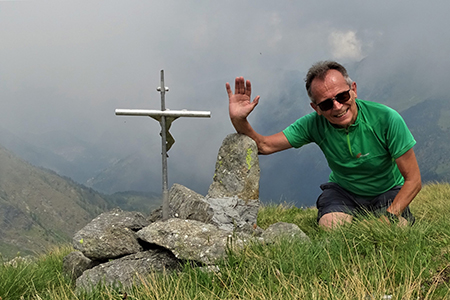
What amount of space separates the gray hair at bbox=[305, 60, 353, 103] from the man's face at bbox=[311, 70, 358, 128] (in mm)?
67

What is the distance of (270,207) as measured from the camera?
32.1ft

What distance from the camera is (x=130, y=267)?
494cm

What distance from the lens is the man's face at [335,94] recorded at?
543cm

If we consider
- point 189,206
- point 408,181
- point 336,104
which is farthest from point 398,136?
point 189,206

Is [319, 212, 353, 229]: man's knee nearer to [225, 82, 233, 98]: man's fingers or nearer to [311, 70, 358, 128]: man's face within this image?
[311, 70, 358, 128]: man's face

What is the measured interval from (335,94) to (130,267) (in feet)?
12.2

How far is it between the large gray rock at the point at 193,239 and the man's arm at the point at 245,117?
169 centimetres

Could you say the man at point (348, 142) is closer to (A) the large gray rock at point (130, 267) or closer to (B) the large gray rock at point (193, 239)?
(B) the large gray rock at point (193, 239)

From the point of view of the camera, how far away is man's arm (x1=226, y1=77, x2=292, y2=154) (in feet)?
19.3

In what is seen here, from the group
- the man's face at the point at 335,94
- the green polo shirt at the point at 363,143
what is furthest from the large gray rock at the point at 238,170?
the man's face at the point at 335,94

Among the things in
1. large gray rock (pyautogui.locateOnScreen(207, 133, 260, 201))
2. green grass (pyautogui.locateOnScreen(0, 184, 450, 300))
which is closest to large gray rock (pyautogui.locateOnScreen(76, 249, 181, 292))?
green grass (pyautogui.locateOnScreen(0, 184, 450, 300))

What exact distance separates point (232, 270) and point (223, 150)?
247 centimetres

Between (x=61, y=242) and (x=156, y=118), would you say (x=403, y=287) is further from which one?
(x=61, y=242)

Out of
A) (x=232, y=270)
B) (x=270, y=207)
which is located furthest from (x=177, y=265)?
(x=270, y=207)
